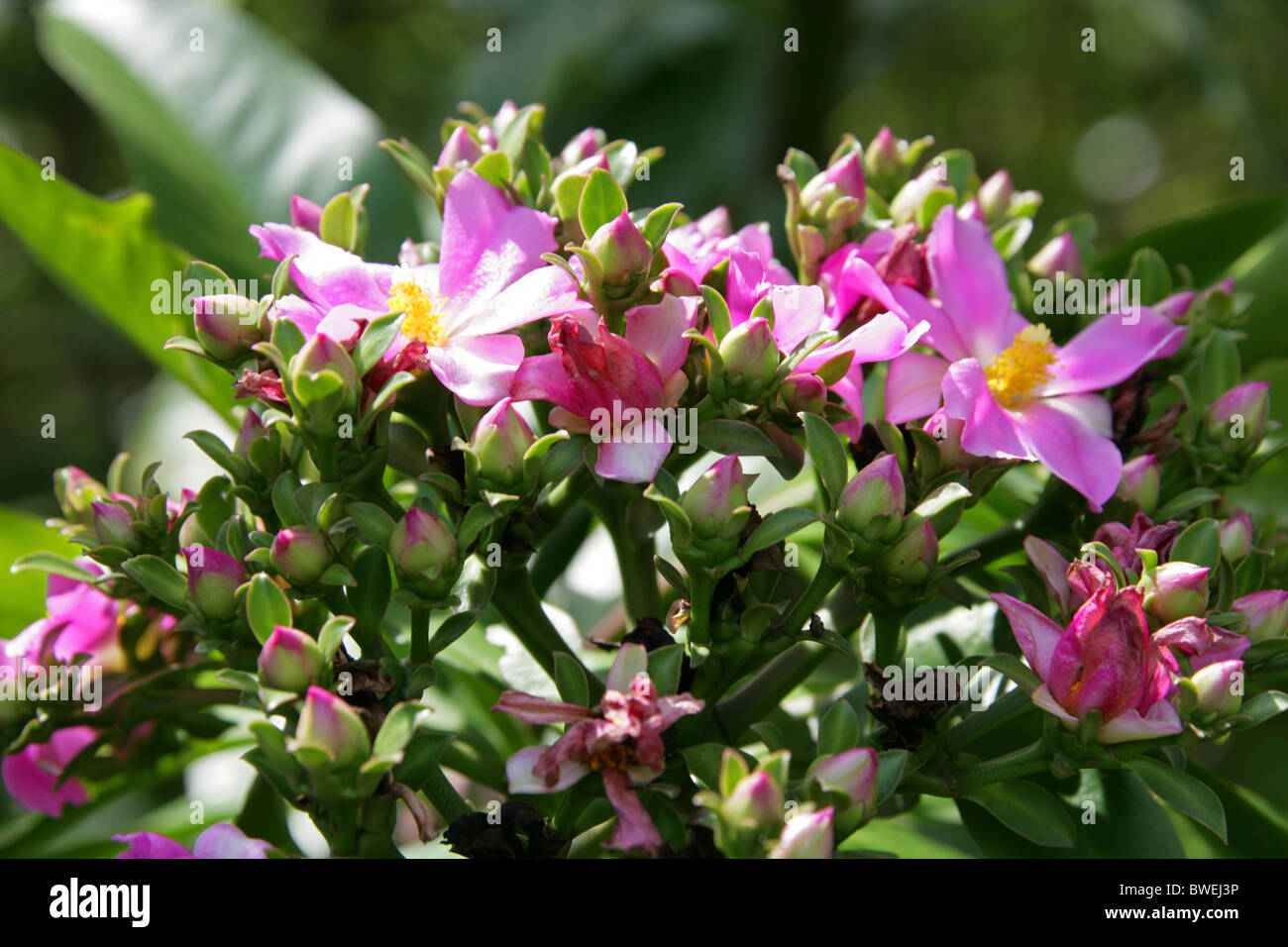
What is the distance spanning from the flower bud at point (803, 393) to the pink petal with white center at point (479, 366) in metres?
0.19

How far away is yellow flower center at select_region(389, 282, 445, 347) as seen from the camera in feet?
2.85

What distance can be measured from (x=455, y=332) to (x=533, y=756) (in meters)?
0.32

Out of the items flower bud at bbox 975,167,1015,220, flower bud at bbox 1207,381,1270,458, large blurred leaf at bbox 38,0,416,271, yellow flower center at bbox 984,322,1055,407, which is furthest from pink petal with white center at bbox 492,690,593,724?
large blurred leaf at bbox 38,0,416,271

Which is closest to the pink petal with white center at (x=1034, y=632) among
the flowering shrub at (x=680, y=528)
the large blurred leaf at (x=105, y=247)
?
the flowering shrub at (x=680, y=528)

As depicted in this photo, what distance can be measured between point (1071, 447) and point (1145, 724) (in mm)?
274

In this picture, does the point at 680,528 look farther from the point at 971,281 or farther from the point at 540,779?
the point at 971,281

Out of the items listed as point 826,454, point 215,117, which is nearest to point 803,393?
point 826,454

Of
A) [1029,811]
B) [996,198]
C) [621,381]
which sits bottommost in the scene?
[1029,811]

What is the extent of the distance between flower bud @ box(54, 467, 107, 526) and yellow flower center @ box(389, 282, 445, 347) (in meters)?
0.33

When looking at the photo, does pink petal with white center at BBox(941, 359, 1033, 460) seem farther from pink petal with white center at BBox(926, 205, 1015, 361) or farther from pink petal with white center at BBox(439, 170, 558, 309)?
pink petal with white center at BBox(439, 170, 558, 309)

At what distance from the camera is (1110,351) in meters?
1.01

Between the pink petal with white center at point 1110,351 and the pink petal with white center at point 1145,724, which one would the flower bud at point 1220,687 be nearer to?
the pink petal with white center at point 1145,724

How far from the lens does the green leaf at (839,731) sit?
0.76 m
